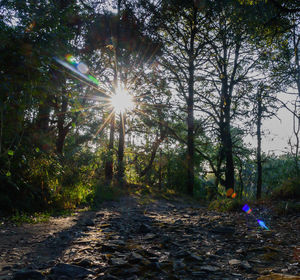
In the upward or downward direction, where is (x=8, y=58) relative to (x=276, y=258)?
upward

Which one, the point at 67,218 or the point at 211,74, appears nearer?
the point at 67,218

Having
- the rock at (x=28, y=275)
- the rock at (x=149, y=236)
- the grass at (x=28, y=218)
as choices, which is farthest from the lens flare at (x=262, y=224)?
the grass at (x=28, y=218)

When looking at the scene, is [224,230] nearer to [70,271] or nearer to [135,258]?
[135,258]

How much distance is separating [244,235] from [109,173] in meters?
11.6

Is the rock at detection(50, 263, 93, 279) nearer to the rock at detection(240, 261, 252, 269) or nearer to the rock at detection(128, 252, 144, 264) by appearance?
the rock at detection(128, 252, 144, 264)

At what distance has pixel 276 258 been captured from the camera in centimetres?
319

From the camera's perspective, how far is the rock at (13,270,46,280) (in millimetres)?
2482


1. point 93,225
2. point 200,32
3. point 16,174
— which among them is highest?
point 200,32

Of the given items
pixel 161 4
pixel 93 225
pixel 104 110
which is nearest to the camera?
pixel 93 225

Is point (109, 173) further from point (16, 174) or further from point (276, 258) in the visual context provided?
point (276, 258)

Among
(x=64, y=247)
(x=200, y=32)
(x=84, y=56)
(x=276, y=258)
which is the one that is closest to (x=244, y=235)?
(x=276, y=258)

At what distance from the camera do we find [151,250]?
3.71m

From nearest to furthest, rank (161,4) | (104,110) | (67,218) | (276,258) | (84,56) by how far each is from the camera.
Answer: (276,258) < (67,218) < (84,56) < (161,4) < (104,110)

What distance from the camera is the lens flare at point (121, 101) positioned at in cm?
1505
